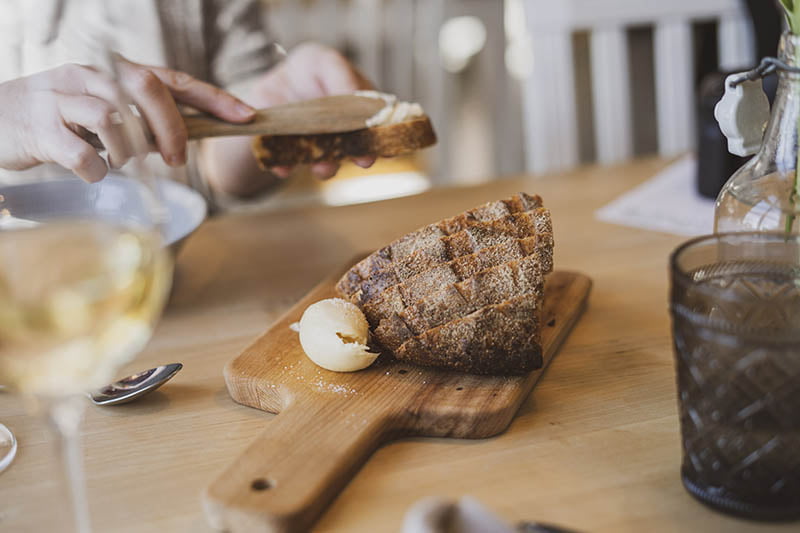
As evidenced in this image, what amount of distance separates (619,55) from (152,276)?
157 centimetres

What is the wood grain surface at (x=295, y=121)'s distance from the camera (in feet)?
2.97

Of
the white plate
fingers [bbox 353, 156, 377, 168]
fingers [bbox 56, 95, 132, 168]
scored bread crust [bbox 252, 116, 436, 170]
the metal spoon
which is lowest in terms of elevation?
the white plate

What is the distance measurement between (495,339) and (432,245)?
4.7 inches

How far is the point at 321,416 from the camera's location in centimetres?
68

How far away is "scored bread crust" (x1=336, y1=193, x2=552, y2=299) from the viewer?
0.77 meters

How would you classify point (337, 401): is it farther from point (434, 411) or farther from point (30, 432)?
point (30, 432)

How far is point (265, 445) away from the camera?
0.63 m

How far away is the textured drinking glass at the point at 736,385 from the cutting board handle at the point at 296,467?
252 millimetres

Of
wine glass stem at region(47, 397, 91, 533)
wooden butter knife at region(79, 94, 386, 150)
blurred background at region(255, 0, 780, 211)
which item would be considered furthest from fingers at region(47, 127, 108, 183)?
blurred background at region(255, 0, 780, 211)

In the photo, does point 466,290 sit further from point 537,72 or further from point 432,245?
point 537,72

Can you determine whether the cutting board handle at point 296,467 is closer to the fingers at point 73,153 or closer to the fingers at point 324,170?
the fingers at point 73,153

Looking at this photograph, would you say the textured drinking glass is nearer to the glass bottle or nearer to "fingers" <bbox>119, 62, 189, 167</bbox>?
the glass bottle

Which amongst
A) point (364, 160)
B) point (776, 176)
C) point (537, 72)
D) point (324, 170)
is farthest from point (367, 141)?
point (537, 72)

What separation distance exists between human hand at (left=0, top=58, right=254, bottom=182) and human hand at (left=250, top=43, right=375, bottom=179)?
0.85 feet
